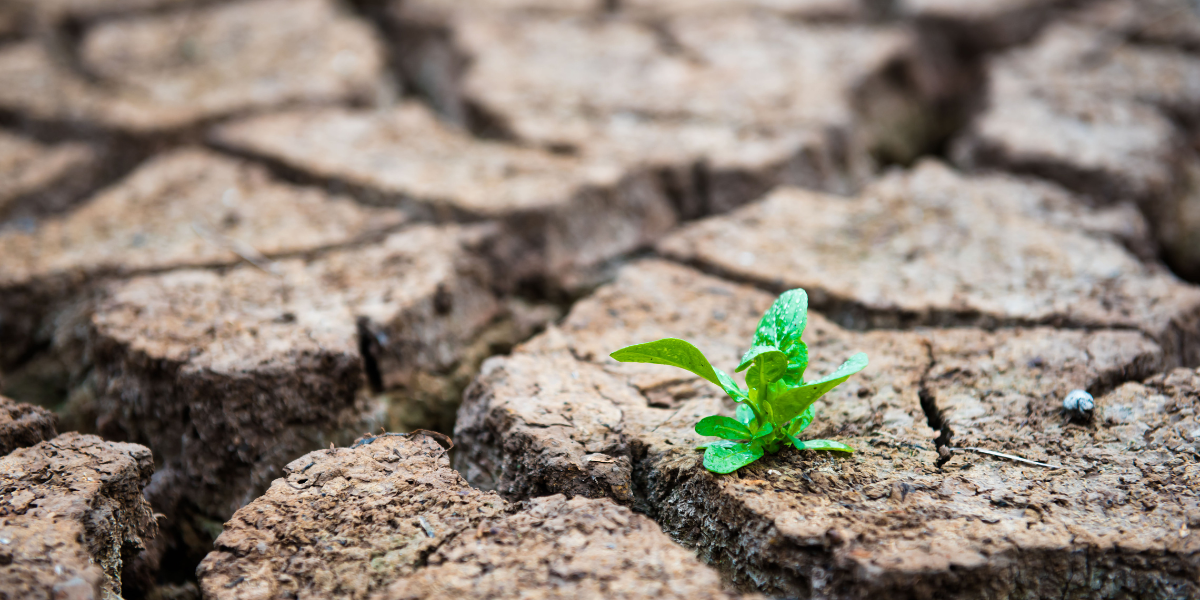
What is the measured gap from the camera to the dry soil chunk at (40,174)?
1907 mm

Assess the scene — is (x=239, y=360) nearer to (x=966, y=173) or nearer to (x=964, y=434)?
(x=964, y=434)

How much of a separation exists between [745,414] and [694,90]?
136cm

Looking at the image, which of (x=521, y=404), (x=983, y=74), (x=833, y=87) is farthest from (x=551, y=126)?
(x=983, y=74)

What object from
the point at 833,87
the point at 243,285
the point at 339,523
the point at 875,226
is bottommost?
the point at 339,523

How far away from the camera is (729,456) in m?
1.13

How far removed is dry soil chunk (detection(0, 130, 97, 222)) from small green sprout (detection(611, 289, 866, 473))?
1626 mm

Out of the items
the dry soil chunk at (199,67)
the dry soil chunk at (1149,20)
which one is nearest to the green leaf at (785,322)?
the dry soil chunk at (199,67)

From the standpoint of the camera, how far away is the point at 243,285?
1580 mm

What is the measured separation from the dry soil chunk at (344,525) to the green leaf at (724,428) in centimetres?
30

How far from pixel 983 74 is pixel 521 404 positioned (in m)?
1.99

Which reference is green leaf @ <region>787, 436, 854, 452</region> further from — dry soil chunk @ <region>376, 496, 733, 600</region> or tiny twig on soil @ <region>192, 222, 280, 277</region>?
tiny twig on soil @ <region>192, 222, 280, 277</region>

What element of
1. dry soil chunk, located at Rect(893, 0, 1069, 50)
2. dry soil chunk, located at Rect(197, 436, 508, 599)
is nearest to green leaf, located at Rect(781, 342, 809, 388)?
dry soil chunk, located at Rect(197, 436, 508, 599)

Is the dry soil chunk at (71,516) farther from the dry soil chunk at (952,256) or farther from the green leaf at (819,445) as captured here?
the dry soil chunk at (952,256)

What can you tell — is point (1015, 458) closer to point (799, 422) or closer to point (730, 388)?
point (799, 422)
